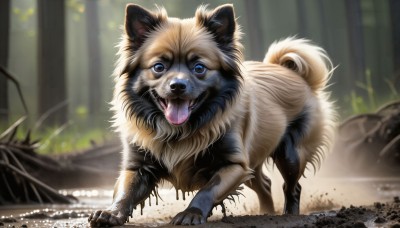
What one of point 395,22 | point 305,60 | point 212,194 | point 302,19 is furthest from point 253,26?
point 212,194

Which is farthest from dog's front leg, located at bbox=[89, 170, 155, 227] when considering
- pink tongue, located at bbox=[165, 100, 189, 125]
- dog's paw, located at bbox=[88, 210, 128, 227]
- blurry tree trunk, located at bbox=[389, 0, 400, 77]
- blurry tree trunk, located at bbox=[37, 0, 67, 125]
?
blurry tree trunk, located at bbox=[389, 0, 400, 77]

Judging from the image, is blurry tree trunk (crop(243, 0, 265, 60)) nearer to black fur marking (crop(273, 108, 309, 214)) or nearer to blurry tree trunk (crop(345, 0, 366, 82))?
blurry tree trunk (crop(345, 0, 366, 82))

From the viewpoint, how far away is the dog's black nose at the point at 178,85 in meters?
4.29

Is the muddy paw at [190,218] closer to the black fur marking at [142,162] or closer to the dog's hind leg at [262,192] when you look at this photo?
the black fur marking at [142,162]

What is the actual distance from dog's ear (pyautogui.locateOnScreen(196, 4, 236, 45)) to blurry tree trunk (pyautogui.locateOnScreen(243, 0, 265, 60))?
1260 cm

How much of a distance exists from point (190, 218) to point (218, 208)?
2.49 m

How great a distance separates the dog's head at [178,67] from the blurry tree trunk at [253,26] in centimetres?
1255

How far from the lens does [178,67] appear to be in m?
4.54

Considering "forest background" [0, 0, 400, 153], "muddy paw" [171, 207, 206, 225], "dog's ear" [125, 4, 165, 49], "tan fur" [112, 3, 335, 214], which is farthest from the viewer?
"forest background" [0, 0, 400, 153]

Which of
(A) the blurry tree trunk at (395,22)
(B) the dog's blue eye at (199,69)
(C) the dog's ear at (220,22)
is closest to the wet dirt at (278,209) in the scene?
(B) the dog's blue eye at (199,69)

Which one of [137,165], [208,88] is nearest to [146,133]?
[137,165]

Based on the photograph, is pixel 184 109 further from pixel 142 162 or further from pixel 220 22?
pixel 220 22

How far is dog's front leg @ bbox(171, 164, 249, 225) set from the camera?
4102mm

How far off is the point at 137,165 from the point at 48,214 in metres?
1.37
